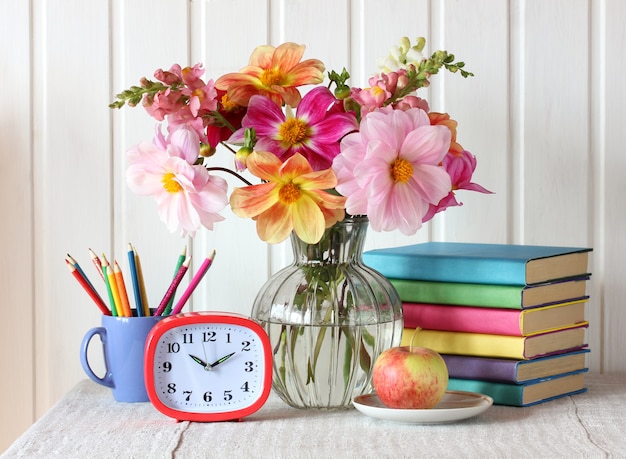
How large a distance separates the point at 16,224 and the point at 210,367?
528 millimetres

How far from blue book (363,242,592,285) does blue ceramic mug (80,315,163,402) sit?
0.33 meters

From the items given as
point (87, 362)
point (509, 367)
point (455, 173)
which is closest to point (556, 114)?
point (455, 173)

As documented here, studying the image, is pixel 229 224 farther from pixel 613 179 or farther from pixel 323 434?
pixel 613 179

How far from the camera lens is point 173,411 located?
1.06 m

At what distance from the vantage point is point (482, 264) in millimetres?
1136

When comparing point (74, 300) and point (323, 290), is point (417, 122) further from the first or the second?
point (74, 300)

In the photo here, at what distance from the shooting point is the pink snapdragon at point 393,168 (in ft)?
3.26

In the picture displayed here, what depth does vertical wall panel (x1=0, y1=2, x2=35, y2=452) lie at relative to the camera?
1.41 metres

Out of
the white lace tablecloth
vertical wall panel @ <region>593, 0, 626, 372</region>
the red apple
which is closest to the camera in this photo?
the white lace tablecloth

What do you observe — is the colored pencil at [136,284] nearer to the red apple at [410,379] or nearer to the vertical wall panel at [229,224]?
the vertical wall panel at [229,224]

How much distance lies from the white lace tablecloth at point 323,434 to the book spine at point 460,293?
14 cm

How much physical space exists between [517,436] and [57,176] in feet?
2.75

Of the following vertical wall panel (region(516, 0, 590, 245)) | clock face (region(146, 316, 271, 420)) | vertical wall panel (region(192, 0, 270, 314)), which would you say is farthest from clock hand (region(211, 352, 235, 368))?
vertical wall panel (region(516, 0, 590, 245))

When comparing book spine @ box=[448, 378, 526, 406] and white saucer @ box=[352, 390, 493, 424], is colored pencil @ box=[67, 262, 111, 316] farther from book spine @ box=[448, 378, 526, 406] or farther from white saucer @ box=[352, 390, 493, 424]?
book spine @ box=[448, 378, 526, 406]
